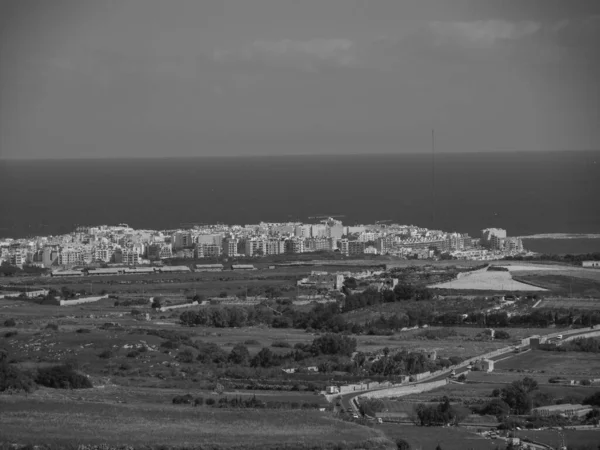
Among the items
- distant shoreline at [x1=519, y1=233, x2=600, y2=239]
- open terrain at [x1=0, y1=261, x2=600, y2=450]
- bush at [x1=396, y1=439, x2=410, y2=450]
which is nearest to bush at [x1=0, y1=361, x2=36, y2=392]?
open terrain at [x1=0, y1=261, x2=600, y2=450]

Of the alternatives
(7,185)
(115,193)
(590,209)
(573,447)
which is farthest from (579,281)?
(7,185)

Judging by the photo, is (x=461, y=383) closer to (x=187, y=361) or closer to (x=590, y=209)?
(x=187, y=361)

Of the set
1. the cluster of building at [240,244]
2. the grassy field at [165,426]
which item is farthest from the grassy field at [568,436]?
the cluster of building at [240,244]

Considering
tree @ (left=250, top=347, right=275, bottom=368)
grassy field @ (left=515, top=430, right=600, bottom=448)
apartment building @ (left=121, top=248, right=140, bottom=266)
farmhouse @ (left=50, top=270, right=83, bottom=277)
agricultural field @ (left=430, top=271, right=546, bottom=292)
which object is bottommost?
grassy field @ (left=515, top=430, right=600, bottom=448)

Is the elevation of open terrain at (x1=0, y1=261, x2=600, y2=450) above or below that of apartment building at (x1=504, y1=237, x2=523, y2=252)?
below

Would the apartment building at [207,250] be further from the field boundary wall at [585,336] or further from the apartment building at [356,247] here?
the field boundary wall at [585,336]

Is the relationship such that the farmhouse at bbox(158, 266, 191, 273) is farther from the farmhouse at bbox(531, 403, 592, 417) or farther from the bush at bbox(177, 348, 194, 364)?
the farmhouse at bbox(531, 403, 592, 417)
